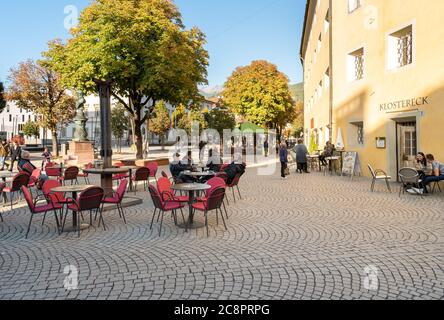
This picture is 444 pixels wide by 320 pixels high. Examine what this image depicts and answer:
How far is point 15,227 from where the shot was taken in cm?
812

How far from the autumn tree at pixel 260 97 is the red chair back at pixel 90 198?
36936 mm

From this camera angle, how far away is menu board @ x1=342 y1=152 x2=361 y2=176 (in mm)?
17300

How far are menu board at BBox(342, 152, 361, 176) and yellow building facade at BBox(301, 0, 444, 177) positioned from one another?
28cm

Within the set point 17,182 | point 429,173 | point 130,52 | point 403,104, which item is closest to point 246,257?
point 17,182

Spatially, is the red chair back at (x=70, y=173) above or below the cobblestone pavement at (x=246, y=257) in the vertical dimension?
above

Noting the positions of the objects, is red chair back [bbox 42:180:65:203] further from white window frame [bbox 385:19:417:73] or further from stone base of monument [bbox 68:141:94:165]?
stone base of monument [bbox 68:141:94:165]

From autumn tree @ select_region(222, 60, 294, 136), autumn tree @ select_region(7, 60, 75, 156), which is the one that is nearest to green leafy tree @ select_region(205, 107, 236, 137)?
autumn tree @ select_region(222, 60, 294, 136)

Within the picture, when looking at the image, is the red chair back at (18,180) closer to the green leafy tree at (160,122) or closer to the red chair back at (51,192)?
the red chair back at (51,192)

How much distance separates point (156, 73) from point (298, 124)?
77.2m

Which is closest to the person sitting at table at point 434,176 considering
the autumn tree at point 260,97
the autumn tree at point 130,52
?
the autumn tree at point 130,52

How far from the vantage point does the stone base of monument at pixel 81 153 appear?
76.5ft

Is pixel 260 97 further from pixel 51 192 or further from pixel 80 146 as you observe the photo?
pixel 51 192
